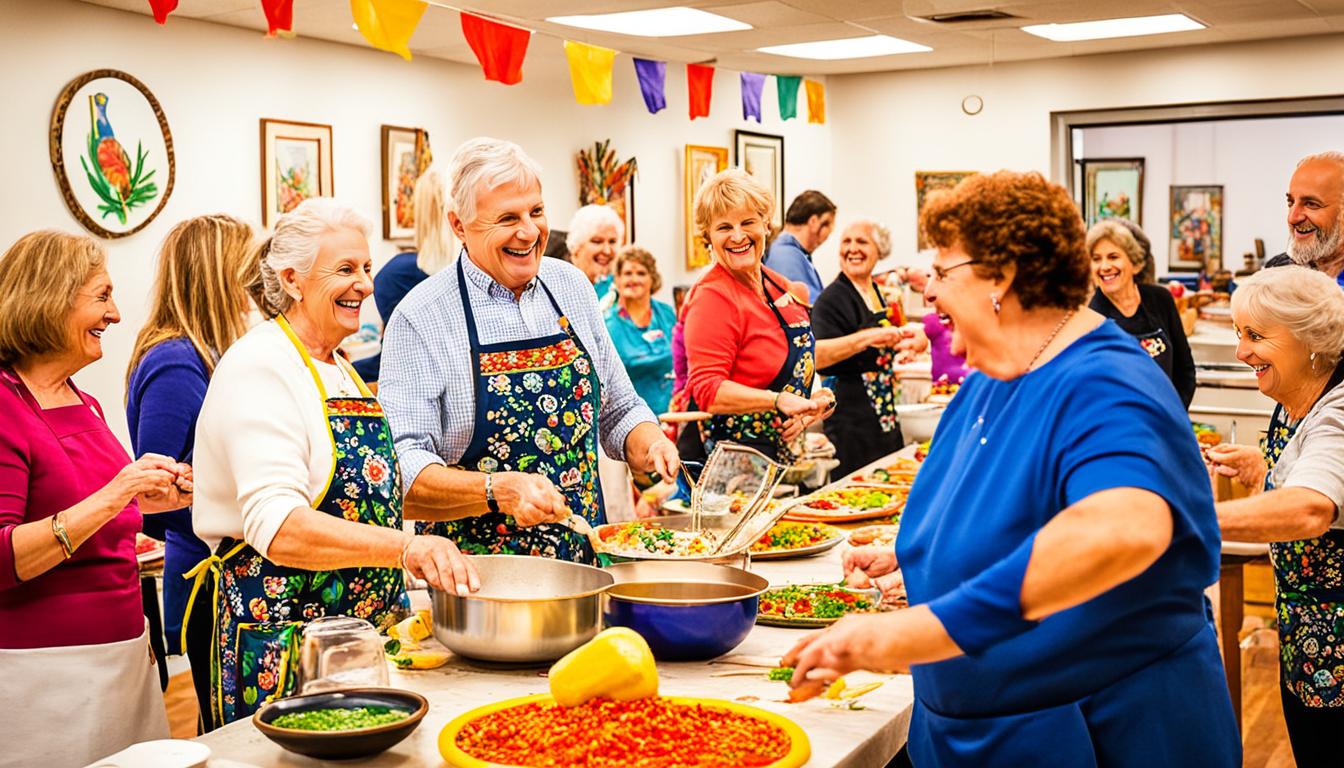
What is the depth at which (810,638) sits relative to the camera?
66.0 inches

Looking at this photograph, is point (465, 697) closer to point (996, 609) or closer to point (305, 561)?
point (305, 561)

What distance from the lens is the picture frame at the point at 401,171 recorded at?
6941 mm

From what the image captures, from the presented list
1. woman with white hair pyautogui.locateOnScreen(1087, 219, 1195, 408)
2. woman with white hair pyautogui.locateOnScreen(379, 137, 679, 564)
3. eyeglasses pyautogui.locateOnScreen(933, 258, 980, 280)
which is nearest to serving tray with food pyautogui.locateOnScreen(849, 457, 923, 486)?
woman with white hair pyautogui.locateOnScreen(1087, 219, 1195, 408)

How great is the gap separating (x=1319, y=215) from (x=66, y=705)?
3.29m

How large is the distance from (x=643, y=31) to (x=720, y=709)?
4.84m

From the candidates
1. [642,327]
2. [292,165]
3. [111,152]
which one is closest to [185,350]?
[111,152]

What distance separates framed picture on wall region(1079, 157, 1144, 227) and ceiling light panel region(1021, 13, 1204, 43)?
1.98 m

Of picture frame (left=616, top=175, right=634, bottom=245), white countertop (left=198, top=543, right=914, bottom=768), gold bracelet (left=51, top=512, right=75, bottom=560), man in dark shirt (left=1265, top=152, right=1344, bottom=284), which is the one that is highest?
picture frame (left=616, top=175, right=634, bottom=245)

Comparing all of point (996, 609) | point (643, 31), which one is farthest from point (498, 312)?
point (643, 31)

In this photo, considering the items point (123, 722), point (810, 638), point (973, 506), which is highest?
point (973, 506)

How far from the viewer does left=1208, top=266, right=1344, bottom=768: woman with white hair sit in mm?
2623

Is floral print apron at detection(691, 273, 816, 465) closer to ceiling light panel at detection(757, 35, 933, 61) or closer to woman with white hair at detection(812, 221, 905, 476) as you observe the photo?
woman with white hair at detection(812, 221, 905, 476)

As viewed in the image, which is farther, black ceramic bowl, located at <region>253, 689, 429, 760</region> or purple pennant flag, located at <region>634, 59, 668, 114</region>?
purple pennant flag, located at <region>634, 59, 668, 114</region>

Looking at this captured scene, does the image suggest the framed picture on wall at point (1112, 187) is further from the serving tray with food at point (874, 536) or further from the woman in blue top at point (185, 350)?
the woman in blue top at point (185, 350)
